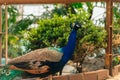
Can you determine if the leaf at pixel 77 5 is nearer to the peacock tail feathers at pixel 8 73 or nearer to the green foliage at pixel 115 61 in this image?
the green foliage at pixel 115 61

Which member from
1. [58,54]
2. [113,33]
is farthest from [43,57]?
[113,33]

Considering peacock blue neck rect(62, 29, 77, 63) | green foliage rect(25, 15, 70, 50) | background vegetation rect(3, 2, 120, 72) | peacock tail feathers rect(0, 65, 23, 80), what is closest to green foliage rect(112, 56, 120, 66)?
background vegetation rect(3, 2, 120, 72)

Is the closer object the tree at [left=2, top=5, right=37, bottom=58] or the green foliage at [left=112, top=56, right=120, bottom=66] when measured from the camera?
the tree at [left=2, top=5, right=37, bottom=58]

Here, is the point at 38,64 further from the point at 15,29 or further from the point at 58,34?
the point at 15,29

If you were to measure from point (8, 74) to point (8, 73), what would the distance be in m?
0.02

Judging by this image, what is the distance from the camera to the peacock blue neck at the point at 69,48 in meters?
5.59

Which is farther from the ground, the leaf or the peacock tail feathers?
the leaf

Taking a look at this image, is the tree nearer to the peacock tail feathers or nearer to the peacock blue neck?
the peacock tail feathers

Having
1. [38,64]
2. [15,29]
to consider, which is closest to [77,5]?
[15,29]

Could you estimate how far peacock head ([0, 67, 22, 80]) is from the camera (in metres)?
5.63

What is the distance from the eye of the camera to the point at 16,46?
663cm

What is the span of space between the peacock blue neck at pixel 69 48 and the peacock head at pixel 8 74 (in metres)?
0.81

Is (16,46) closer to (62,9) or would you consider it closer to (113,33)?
(62,9)

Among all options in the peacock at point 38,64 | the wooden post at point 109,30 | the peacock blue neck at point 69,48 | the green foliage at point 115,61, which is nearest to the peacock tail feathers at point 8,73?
the peacock at point 38,64
